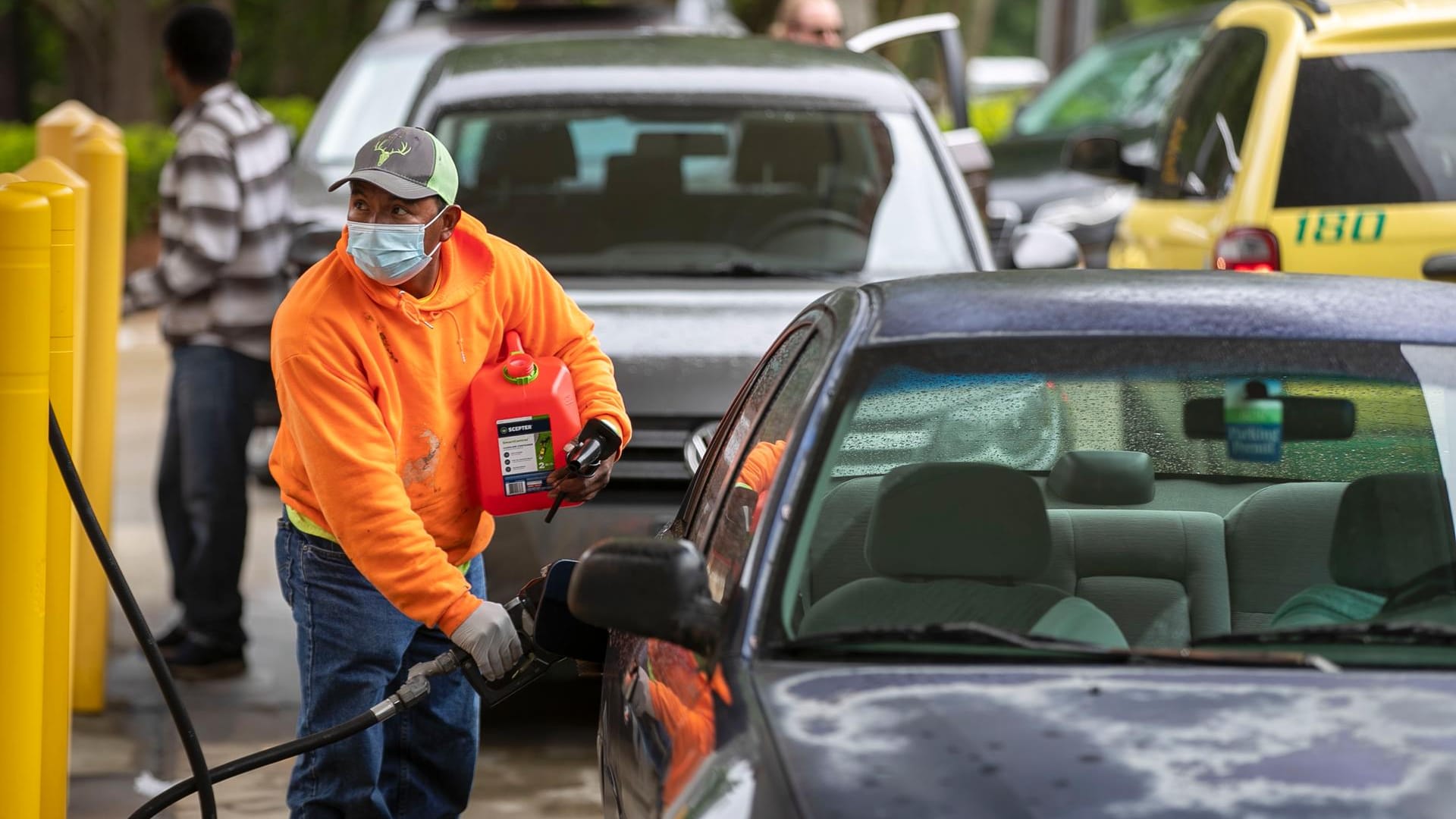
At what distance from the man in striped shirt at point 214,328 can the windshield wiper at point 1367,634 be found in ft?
13.9

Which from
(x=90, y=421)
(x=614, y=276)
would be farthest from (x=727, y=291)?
(x=90, y=421)

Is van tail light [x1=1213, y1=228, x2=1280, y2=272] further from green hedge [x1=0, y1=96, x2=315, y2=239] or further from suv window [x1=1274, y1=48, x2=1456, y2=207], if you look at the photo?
green hedge [x1=0, y1=96, x2=315, y2=239]

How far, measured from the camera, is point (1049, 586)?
3.50m

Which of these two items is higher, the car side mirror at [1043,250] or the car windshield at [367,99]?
the car side mirror at [1043,250]

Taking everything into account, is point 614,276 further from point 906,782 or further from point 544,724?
point 906,782

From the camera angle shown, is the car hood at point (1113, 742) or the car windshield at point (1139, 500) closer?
the car hood at point (1113, 742)

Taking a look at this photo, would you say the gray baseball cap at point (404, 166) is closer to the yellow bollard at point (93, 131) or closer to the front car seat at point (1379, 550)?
the front car seat at point (1379, 550)

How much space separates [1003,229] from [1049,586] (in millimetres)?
5531

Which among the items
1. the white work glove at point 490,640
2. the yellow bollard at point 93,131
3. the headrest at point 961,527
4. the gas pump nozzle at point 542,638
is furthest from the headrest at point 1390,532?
the yellow bollard at point 93,131

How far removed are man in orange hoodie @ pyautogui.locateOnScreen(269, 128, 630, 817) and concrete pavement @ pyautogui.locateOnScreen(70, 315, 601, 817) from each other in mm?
1152

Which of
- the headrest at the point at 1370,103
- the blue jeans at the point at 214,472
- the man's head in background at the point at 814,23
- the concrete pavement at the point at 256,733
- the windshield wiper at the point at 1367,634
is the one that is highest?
the headrest at the point at 1370,103

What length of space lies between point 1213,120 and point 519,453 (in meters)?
4.35

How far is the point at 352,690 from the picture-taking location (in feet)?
13.8

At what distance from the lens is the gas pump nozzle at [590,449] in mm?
4230
